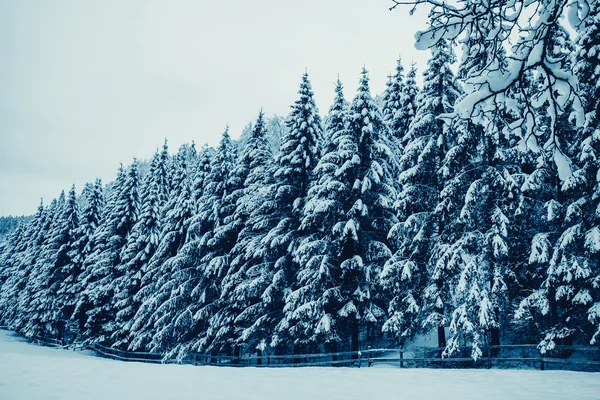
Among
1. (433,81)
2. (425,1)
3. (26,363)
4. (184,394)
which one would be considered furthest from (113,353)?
(425,1)

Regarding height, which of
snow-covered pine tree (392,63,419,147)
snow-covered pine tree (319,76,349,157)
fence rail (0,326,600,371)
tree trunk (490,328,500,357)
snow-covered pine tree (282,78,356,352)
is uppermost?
snow-covered pine tree (392,63,419,147)

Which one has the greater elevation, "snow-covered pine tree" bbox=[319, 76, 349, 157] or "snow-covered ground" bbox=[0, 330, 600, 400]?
"snow-covered pine tree" bbox=[319, 76, 349, 157]

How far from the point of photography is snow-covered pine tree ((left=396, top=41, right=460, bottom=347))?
61.2 feet

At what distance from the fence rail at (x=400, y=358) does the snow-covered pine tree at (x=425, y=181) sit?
63.2 inches

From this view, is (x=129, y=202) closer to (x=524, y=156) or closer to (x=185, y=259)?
(x=185, y=259)

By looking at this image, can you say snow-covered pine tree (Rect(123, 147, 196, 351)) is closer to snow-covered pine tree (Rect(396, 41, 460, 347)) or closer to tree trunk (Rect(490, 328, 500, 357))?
snow-covered pine tree (Rect(396, 41, 460, 347))

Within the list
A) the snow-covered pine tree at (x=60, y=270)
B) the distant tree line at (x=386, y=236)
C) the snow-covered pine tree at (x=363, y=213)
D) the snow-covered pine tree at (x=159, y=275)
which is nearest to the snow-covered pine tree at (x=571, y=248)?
the distant tree line at (x=386, y=236)

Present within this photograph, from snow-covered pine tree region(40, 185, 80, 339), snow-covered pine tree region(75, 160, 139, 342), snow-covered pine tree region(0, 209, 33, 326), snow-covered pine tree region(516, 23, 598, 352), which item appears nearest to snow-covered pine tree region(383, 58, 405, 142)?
snow-covered pine tree region(516, 23, 598, 352)

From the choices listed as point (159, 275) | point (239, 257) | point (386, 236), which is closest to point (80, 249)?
point (159, 275)

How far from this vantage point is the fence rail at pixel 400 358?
15.9 meters

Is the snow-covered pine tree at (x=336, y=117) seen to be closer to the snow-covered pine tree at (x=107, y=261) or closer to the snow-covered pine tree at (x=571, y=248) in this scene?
the snow-covered pine tree at (x=571, y=248)

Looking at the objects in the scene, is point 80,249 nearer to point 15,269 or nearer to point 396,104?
point 15,269

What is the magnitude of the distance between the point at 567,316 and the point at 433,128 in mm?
9529

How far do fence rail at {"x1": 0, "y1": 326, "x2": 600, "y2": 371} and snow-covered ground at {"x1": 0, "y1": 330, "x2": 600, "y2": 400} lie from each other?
2221mm
